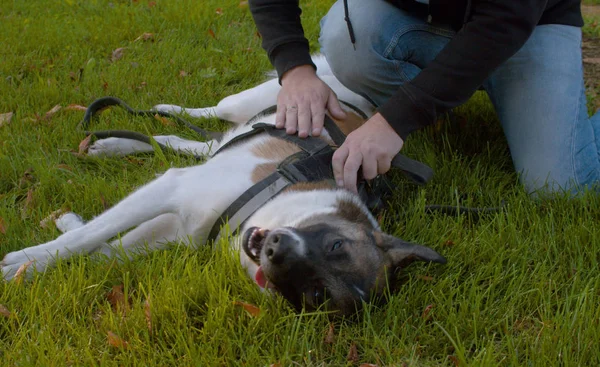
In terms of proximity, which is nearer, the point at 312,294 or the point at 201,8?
the point at 312,294

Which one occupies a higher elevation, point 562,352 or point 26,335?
point 26,335

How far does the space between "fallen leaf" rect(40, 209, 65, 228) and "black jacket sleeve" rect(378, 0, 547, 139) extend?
181 centimetres

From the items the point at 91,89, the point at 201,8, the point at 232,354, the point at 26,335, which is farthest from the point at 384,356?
the point at 201,8

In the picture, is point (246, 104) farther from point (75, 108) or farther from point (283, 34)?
point (75, 108)

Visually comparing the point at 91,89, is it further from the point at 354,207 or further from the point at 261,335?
the point at 261,335

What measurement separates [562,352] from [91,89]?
158 inches

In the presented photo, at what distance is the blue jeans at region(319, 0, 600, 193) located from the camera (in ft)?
11.3

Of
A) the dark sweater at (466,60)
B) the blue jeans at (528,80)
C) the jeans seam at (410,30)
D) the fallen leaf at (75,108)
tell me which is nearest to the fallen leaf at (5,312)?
the dark sweater at (466,60)

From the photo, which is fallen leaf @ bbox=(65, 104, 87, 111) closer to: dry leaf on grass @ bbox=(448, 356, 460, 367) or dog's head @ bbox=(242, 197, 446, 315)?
dog's head @ bbox=(242, 197, 446, 315)

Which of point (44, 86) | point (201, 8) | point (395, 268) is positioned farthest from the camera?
point (201, 8)

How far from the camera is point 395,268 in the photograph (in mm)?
2588

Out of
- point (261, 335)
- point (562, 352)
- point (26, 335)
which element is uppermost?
point (26, 335)

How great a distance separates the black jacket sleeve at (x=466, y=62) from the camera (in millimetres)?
2740

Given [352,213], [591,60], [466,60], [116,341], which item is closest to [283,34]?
[466,60]
